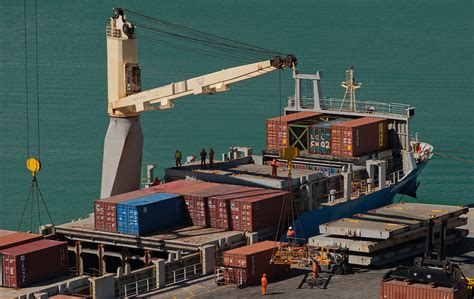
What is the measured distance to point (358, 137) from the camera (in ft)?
253

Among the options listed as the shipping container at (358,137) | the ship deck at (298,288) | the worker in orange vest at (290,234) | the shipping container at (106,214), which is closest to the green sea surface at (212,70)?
the shipping container at (358,137)

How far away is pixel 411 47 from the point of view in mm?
156750

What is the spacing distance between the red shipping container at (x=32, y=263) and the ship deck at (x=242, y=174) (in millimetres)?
14851

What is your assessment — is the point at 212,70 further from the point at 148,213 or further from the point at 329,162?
the point at 148,213

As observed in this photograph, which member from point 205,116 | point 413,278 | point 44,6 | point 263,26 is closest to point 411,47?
point 263,26

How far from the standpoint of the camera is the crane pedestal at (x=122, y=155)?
70188mm

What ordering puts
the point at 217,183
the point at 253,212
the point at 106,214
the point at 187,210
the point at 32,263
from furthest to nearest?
the point at 217,183 → the point at 187,210 → the point at 106,214 → the point at 253,212 → the point at 32,263

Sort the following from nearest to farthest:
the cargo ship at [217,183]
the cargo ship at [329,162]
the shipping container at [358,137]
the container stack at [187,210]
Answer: the cargo ship at [217,183], the container stack at [187,210], the cargo ship at [329,162], the shipping container at [358,137]

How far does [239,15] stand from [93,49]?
3942 cm

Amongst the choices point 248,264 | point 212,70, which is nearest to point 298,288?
point 248,264

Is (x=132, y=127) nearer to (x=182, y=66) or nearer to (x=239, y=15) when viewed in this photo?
(x=182, y=66)

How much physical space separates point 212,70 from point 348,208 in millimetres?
65392

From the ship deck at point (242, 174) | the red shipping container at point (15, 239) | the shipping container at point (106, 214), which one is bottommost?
the red shipping container at point (15, 239)

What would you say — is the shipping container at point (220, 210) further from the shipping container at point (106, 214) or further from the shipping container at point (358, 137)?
the shipping container at point (358, 137)
